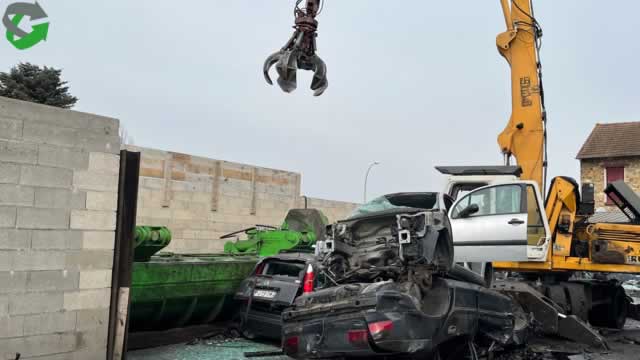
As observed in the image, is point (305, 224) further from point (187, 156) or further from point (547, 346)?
point (547, 346)

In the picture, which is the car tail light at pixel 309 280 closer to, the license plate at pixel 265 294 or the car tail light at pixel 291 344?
the car tail light at pixel 291 344

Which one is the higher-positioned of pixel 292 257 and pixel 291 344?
pixel 292 257

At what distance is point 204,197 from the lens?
17203 millimetres

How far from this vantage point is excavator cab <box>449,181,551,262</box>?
8094 mm

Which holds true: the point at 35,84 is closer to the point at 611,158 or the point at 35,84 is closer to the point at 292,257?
the point at 292,257

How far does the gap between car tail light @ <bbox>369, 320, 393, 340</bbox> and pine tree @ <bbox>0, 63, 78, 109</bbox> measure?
25.8m

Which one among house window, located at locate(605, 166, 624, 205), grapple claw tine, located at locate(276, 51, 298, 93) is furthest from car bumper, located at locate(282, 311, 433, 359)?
house window, located at locate(605, 166, 624, 205)

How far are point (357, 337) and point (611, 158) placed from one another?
98.0ft

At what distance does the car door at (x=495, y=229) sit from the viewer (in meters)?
8.08

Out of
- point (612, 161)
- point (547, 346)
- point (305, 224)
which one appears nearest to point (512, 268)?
point (547, 346)

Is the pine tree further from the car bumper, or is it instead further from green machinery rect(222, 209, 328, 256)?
the car bumper

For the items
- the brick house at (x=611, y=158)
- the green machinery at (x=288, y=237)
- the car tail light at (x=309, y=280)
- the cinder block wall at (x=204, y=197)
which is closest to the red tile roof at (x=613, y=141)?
the brick house at (x=611, y=158)

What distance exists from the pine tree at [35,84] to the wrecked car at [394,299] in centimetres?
2482

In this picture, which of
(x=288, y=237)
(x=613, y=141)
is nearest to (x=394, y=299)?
(x=288, y=237)
